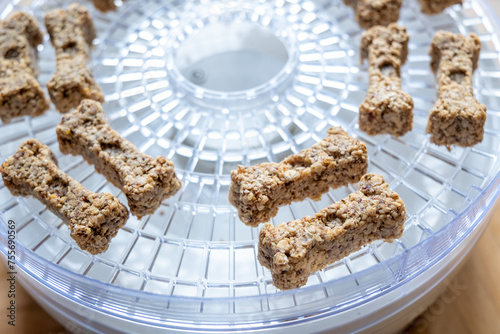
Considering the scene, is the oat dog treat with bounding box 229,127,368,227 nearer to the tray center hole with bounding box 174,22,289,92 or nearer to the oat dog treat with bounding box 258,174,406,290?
the oat dog treat with bounding box 258,174,406,290

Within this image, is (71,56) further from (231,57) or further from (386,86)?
(386,86)

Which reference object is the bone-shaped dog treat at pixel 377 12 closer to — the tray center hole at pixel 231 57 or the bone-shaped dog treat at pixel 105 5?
the tray center hole at pixel 231 57

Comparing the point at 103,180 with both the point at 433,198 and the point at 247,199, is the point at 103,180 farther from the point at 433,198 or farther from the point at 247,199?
the point at 433,198

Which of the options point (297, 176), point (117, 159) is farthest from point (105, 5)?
point (297, 176)

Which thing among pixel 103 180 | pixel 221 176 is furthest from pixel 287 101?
pixel 103 180

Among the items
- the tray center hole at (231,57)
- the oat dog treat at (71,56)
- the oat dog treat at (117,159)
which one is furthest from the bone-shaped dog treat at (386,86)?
the oat dog treat at (71,56)

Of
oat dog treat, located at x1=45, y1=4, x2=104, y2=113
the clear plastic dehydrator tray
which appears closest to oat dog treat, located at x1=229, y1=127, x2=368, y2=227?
the clear plastic dehydrator tray
